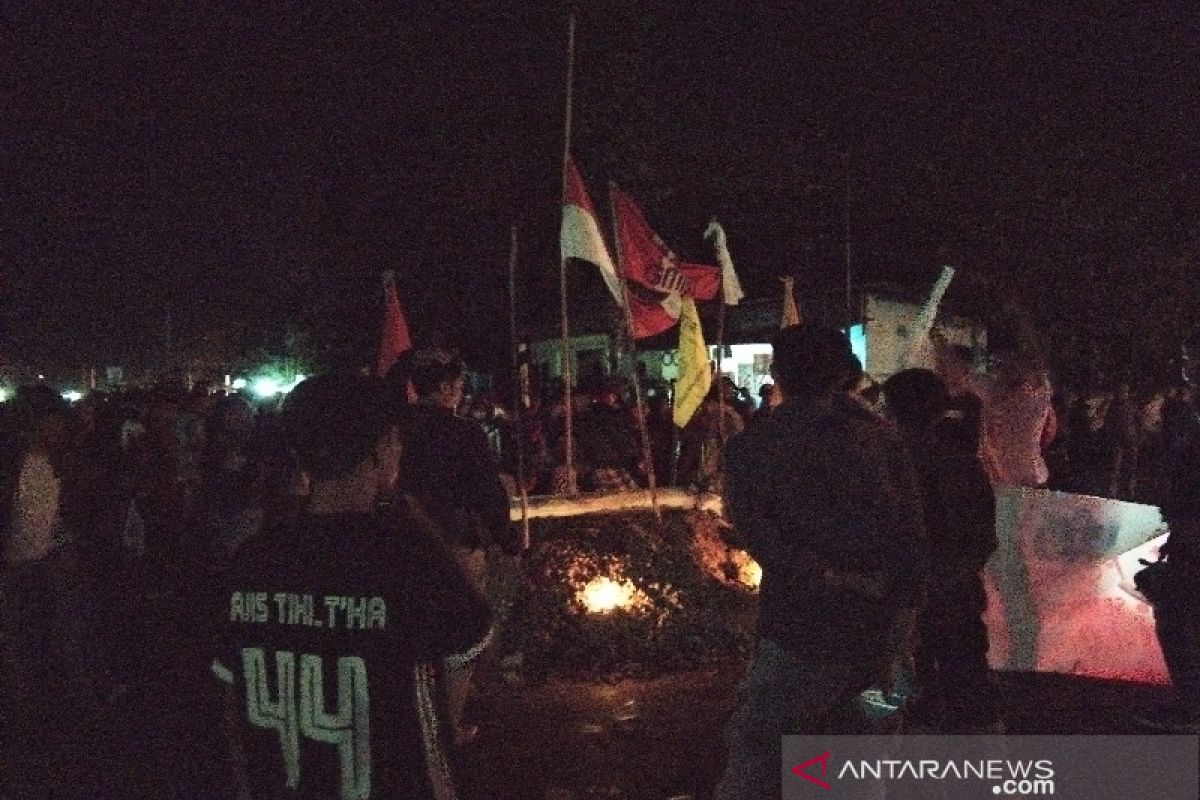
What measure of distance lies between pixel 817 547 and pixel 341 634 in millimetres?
1618

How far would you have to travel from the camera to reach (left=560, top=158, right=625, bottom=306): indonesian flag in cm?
819

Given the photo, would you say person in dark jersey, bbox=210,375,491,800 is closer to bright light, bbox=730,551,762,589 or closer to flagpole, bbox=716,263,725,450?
bright light, bbox=730,551,762,589

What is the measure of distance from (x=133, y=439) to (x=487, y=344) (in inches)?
551

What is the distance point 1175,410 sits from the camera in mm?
14984

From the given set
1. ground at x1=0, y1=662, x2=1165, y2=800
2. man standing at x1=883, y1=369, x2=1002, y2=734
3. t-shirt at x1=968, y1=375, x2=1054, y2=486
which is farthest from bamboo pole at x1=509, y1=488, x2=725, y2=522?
man standing at x1=883, y1=369, x2=1002, y2=734

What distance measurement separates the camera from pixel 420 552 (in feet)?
7.08

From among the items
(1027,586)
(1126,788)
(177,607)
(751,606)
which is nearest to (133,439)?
(177,607)

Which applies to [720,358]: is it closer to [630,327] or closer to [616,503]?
[630,327]

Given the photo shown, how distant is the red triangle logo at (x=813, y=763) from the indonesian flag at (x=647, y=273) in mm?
5105

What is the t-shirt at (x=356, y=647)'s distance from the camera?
2.14 m

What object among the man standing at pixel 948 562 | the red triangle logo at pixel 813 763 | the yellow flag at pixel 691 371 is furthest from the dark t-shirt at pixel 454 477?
the yellow flag at pixel 691 371

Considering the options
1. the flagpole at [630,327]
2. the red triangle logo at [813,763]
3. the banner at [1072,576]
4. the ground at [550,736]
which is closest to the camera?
the red triangle logo at [813,763]

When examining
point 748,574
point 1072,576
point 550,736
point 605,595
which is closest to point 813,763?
point 550,736

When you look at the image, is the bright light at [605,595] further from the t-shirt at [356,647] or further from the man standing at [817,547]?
the t-shirt at [356,647]
